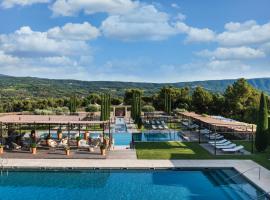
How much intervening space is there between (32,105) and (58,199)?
156 ft

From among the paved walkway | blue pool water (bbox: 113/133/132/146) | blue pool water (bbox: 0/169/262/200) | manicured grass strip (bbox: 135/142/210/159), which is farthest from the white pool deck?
blue pool water (bbox: 113/133/132/146)

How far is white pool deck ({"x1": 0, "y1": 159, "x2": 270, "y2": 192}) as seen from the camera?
16891mm

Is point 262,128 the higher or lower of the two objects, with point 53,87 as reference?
lower

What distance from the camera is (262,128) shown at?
842 inches

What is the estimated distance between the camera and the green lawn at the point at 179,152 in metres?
19.7

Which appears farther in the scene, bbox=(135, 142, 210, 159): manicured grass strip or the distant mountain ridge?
the distant mountain ridge

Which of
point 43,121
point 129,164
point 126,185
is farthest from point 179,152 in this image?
point 43,121

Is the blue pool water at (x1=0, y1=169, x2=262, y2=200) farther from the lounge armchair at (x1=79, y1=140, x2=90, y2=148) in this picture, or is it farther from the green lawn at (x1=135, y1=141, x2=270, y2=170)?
the lounge armchair at (x1=79, y1=140, x2=90, y2=148)

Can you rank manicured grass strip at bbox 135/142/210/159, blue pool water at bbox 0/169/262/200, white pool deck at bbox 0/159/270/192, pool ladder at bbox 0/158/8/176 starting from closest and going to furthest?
blue pool water at bbox 0/169/262/200
pool ladder at bbox 0/158/8/176
white pool deck at bbox 0/159/270/192
manicured grass strip at bbox 135/142/210/159

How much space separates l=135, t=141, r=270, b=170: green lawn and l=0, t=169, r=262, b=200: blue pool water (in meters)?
2.90

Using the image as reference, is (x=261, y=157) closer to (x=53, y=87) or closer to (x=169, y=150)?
(x=169, y=150)

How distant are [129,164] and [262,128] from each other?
8458 mm

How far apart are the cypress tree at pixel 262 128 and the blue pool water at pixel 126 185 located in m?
5.35

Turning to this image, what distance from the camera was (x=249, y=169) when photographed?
1648 centimetres
